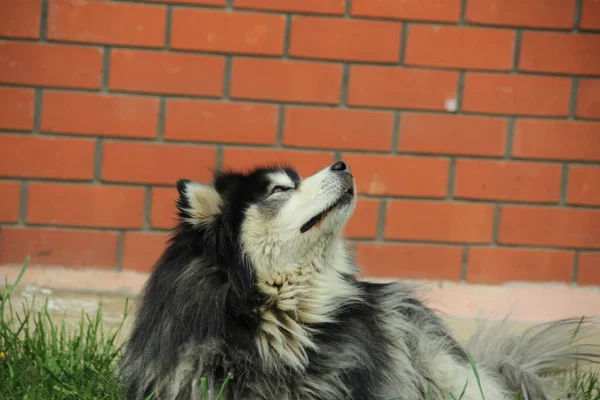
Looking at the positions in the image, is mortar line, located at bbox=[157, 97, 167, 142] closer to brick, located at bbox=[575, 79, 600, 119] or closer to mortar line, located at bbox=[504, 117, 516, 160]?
mortar line, located at bbox=[504, 117, 516, 160]

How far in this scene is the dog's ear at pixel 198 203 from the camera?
131 inches

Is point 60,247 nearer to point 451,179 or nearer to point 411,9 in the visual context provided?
point 451,179

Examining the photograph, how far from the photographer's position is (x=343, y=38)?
4.37m

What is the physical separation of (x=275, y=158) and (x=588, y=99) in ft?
4.64

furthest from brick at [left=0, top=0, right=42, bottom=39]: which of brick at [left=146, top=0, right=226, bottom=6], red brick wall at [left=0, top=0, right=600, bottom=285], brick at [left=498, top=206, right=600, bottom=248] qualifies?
brick at [left=498, top=206, right=600, bottom=248]

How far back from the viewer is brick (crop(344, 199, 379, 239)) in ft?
14.5

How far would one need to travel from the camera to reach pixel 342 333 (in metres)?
3.35

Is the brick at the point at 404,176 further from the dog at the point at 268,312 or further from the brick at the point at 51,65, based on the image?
the brick at the point at 51,65

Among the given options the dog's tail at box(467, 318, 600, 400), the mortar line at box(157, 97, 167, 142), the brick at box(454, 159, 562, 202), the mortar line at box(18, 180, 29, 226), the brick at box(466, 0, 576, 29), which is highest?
the brick at box(466, 0, 576, 29)

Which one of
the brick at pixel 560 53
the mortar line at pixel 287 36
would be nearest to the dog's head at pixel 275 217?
the mortar line at pixel 287 36

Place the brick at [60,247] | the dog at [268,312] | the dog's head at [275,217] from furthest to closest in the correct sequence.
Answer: the brick at [60,247] < the dog's head at [275,217] < the dog at [268,312]

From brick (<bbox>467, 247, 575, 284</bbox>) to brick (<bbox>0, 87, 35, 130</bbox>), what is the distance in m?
2.04

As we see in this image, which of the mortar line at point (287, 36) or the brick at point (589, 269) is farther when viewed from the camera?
the brick at point (589, 269)

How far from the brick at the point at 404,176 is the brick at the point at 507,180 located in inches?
3.3
